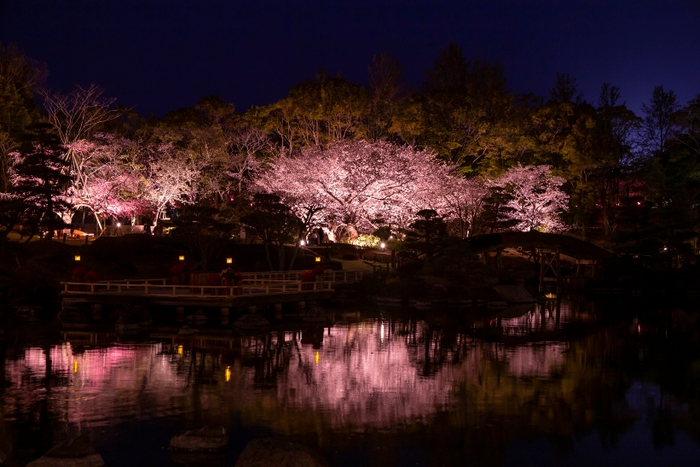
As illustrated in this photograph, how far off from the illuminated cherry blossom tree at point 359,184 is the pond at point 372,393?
19899 mm

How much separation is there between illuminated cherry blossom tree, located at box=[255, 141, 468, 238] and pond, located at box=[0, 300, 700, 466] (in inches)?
783

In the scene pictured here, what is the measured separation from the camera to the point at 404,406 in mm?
13609

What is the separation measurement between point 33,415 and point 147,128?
38.7 meters

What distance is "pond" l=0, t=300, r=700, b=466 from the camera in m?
11.4

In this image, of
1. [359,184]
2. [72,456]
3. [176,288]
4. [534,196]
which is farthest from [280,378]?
[534,196]

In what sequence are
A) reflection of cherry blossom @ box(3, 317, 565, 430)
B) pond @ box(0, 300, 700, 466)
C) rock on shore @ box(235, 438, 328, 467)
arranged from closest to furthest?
rock on shore @ box(235, 438, 328, 467), pond @ box(0, 300, 700, 466), reflection of cherry blossom @ box(3, 317, 565, 430)

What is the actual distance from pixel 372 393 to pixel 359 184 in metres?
29.7

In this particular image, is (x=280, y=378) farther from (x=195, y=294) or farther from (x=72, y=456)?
(x=195, y=294)

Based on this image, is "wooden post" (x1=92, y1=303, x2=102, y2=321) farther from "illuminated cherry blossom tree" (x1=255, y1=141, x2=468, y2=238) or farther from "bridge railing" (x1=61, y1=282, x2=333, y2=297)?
"illuminated cherry blossom tree" (x1=255, y1=141, x2=468, y2=238)

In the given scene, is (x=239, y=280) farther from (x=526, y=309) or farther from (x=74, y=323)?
(x=526, y=309)

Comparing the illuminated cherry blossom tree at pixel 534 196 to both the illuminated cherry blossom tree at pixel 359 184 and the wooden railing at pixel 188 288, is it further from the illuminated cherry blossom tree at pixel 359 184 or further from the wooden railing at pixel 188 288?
the wooden railing at pixel 188 288

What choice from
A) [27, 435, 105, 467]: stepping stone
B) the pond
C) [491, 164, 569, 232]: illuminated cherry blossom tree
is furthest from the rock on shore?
[491, 164, 569, 232]: illuminated cherry blossom tree

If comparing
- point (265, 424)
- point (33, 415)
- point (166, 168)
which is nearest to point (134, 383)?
point (33, 415)

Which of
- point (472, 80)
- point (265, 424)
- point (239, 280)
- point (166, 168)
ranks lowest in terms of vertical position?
point (265, 424)
